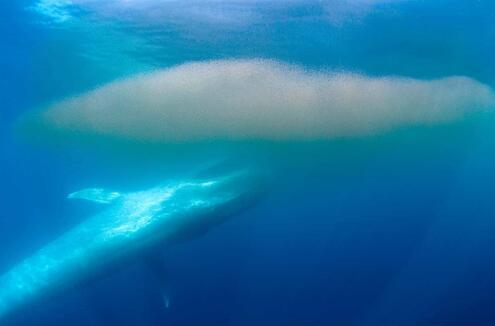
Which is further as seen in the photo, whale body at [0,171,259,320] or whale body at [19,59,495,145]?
whale body at [19,59,495,145]

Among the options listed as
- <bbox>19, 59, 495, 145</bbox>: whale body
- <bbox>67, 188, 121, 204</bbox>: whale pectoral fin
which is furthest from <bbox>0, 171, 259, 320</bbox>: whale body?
<bbox>19, 59, 495, 145</bbox>: whale body

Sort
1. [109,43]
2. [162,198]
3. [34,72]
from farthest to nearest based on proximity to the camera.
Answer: [34,72] → [109,43] → [162,198]

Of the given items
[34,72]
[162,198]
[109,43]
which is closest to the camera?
[162,198]

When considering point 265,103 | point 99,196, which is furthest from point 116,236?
point 265,103

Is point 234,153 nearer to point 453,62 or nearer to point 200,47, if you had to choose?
point 200,47

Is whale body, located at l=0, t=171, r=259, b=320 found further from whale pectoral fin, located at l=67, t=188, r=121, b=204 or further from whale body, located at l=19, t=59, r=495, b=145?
whale body, located at l=19, t=59, r=495, b=145

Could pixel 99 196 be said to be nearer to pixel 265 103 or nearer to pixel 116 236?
pixel 116 236

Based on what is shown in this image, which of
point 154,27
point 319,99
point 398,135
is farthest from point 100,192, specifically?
point 398,135

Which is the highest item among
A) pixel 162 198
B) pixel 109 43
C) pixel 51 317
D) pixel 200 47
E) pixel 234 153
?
pixel 109 43
